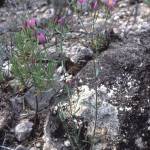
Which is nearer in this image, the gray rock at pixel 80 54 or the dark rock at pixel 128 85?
the dark rock at pixel 128 85

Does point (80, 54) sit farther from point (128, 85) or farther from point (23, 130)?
point (23, 130)

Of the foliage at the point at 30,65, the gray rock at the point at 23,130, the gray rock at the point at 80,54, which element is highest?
the foliage at the point at 30,65

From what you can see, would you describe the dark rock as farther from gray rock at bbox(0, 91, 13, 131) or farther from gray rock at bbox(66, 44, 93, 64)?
gray rock at bbox(0, 91, 13, 131)

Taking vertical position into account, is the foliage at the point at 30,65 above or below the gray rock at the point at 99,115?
above

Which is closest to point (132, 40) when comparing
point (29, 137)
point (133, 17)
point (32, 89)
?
point (133, 17)

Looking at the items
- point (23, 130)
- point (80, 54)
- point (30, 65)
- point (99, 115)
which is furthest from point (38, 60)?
point (99, 115)

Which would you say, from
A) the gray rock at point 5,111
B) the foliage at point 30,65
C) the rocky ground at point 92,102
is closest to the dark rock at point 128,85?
the rocky ground at point 92,102

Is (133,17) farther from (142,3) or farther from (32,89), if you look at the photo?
(32,89)

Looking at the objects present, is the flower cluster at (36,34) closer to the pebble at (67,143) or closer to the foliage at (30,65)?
the foliage at (30,65)

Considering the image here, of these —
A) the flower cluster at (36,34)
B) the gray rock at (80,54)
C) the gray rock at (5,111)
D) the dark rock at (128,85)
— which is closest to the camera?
the dark rock at (128,85)
